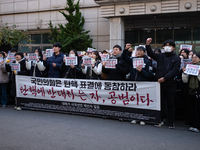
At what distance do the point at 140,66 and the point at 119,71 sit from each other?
0.82 m

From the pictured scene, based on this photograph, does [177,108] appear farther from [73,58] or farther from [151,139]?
[73,58]

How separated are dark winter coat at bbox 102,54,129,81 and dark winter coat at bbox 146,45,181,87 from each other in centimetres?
84

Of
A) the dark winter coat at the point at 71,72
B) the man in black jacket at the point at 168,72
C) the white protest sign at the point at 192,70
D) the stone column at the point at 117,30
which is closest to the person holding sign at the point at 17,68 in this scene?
the dark winter coat at the point at 71,72

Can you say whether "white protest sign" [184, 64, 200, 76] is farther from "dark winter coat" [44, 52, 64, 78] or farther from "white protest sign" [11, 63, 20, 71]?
"white protest sign" [11, 63, 20, 71]

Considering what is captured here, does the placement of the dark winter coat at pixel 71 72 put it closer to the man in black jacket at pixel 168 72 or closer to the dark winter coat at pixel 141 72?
the dark winter coat at pixel 141 72

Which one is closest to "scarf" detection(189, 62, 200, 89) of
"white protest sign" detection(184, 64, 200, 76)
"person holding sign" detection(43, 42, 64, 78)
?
"white protest sign" detection(184, 64, 200, 76)

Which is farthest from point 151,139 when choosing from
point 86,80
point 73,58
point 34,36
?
point 34,36

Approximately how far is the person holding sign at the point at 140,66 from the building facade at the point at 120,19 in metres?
8.17

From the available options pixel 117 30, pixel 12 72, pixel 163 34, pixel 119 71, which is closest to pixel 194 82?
pixel 119 71

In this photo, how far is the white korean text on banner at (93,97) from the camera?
6.68m

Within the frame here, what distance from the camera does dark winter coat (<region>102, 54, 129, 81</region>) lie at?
698 centimetres

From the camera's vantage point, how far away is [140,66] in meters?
6.51

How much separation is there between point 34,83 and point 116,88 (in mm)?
2956

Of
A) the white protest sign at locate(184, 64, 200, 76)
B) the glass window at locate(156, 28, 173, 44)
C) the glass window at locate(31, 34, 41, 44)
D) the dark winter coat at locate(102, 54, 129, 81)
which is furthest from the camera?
the glass window at locate(31, 34, 41, 44)
